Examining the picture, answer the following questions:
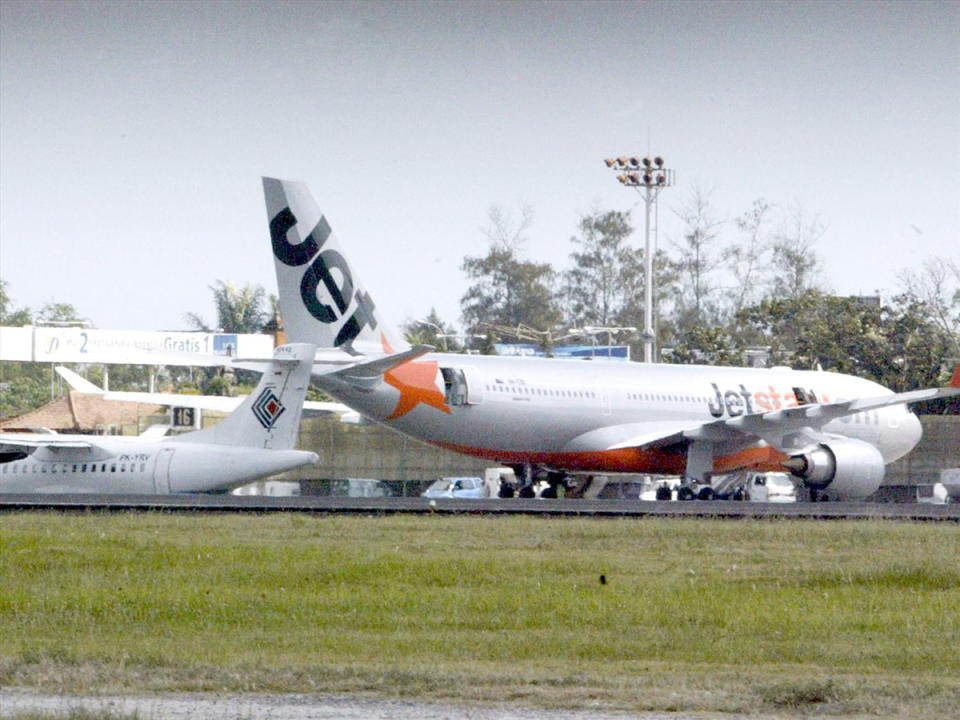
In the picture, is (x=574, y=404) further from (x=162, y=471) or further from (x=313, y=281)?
(x=162, y=471)

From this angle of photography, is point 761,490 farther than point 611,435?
Yes

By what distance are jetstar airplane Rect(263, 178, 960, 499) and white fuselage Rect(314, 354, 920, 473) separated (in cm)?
3

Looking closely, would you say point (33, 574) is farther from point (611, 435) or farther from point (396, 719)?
point (611, 435)

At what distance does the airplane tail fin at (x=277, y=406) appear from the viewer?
114 feet

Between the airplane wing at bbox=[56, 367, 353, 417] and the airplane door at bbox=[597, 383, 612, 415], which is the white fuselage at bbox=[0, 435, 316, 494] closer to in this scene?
the airplane wing at bbox=[56, 367, 353, 417]

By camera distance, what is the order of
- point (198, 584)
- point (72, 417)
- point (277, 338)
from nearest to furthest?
1. point (198, 584)
2. point (72, 417)
3. point (277, 338)

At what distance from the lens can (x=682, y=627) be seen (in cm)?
1527

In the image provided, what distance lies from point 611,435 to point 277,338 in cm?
5038

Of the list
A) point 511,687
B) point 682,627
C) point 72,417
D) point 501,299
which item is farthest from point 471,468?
point 501,299

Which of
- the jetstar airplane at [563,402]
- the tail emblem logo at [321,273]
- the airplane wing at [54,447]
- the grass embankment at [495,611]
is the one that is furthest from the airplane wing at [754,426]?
the grass embankment at [495,611]

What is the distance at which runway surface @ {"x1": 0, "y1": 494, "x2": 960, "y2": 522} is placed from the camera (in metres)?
27.3

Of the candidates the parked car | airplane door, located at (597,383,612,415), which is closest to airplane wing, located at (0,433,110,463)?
airplane door, located at (597,383,612,415)

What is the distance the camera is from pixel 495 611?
16.2m

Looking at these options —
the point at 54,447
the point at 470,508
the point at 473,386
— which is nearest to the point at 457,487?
the point at 473,386
